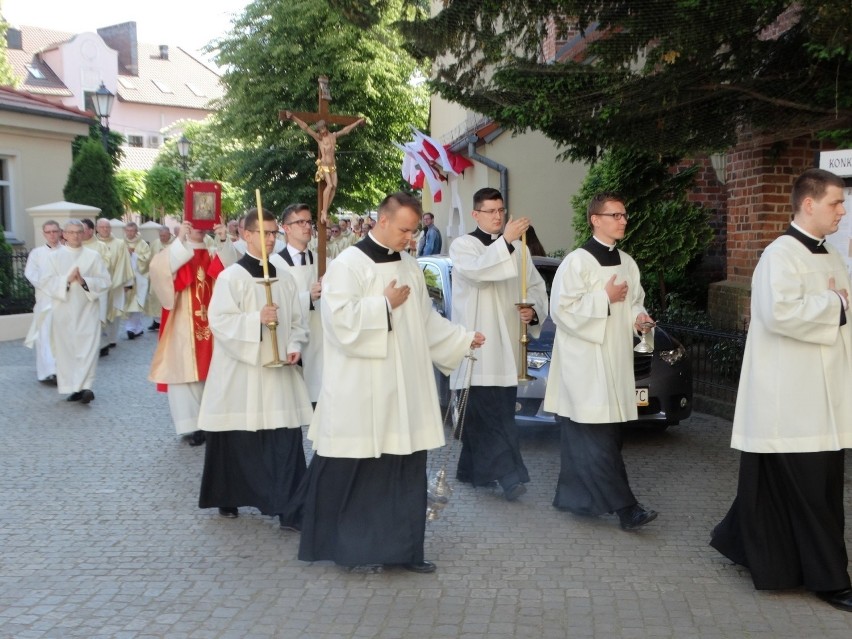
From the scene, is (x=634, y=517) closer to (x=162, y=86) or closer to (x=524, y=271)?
(x=524, y=271)

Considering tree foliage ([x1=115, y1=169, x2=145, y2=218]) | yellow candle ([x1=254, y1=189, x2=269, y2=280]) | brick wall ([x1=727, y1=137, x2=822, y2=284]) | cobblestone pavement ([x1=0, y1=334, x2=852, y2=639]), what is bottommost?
cobblestone pavement ([x1=0, y1=334, x2=852, y2=639])

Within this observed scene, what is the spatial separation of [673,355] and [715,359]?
167cm

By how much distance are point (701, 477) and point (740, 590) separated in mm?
2482

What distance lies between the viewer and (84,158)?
23.2m

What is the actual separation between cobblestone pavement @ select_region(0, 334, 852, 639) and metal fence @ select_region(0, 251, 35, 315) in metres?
10.0

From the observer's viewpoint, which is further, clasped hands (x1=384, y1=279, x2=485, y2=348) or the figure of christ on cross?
the figure of christ on cross

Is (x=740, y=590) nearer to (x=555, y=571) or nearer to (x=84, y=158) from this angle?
(x=555, y=571)

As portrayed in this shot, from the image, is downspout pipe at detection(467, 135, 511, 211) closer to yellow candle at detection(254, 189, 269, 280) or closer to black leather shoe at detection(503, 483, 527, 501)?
black leather shoe at detection(503, 483, 527, 501)

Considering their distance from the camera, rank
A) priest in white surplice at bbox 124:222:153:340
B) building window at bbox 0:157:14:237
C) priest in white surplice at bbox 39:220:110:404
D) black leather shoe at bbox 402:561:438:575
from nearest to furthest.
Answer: black leather shoe at bbox 402:561:438:575
priest in white surplice at bbox 39:220:110:404
priest in white surplice at bbox 124:222:153:340
building window at bbox 0:157:14:237

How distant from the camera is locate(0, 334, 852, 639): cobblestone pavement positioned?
4938 millimetres

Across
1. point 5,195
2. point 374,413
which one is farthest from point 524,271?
point 5,195

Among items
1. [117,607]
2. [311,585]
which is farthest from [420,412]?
[117,607]

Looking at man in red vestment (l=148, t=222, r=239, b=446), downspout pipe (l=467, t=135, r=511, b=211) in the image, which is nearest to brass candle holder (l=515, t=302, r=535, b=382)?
man in red vestment (l=148, t=222, r=239, b=446)

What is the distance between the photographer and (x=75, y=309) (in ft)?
38.4
